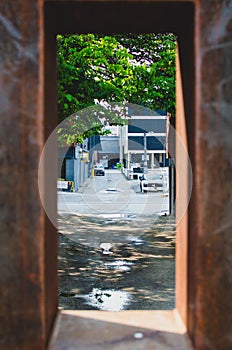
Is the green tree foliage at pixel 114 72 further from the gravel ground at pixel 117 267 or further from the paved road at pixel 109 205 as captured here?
the paved road at pixel 109 205

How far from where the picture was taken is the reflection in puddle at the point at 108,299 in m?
6.91

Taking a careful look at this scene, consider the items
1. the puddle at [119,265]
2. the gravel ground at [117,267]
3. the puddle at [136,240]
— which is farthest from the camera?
the puddle at [136,240]

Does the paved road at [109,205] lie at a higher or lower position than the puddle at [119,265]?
higher

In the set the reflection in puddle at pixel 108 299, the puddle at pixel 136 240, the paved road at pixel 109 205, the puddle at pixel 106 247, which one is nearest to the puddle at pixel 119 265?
the puddle at pixel 106 247

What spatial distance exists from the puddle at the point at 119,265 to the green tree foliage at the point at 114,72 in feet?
13.8

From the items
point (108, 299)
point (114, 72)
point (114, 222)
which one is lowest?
point (108, 299)

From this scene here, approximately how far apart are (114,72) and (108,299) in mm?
7466

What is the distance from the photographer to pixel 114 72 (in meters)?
12.6

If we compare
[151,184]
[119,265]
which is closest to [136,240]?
[119,265]
